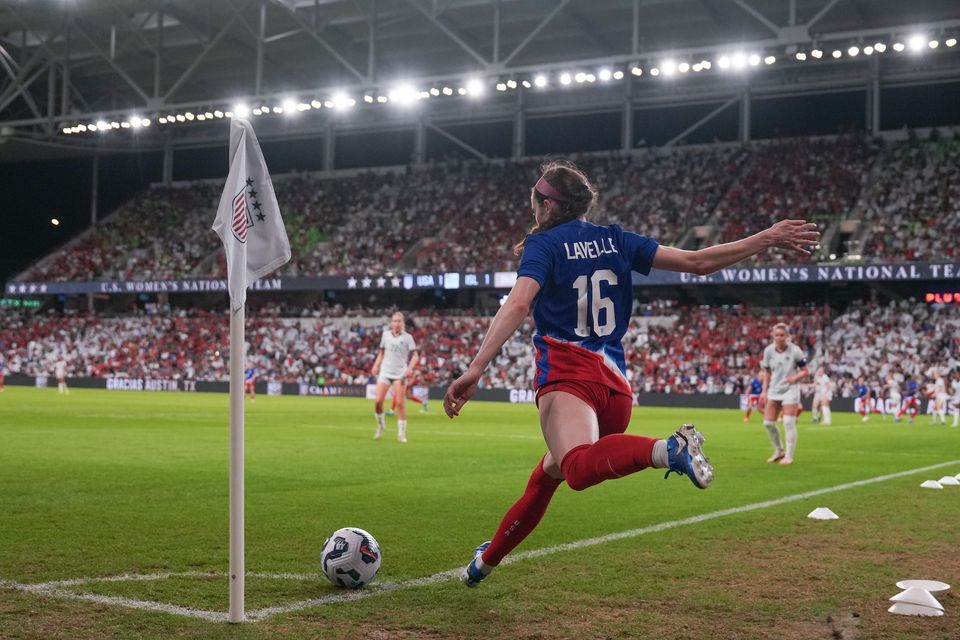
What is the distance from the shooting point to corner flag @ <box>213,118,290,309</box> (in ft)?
17.2

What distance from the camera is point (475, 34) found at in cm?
4388

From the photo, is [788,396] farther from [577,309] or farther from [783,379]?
[577,309]

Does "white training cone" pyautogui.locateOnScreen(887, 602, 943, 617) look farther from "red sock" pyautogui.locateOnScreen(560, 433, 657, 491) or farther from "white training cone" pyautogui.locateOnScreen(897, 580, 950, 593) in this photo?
"red sock" pyautogui.locateOnScreen(560, 433, 657, 491)

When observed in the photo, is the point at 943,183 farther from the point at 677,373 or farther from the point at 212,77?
the point at 212,77

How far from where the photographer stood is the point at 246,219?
5332 millimetres

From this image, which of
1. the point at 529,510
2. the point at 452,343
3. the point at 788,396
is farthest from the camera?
the point at 452,343

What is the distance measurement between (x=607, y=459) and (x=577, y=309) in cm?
90

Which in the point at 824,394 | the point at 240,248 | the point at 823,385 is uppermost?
the point at 240,248

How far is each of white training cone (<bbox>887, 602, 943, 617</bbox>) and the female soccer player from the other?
5.93 ft

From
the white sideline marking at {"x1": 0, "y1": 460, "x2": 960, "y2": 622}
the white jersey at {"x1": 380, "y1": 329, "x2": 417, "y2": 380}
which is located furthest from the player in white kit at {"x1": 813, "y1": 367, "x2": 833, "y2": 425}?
the white sideline marking at {"x1": 0, "y1": 460, "x2": 960, "y2": 622}

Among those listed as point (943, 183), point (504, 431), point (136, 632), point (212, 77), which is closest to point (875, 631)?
point (136, 632)

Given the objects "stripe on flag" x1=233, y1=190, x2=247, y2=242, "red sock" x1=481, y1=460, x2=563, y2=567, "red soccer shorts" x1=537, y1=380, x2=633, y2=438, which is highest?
"stripe on flag" x1=233, y1=190, x2=247, y2=242

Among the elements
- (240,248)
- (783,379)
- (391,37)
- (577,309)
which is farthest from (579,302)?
(391,37)

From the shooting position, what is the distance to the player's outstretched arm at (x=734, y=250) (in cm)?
528
